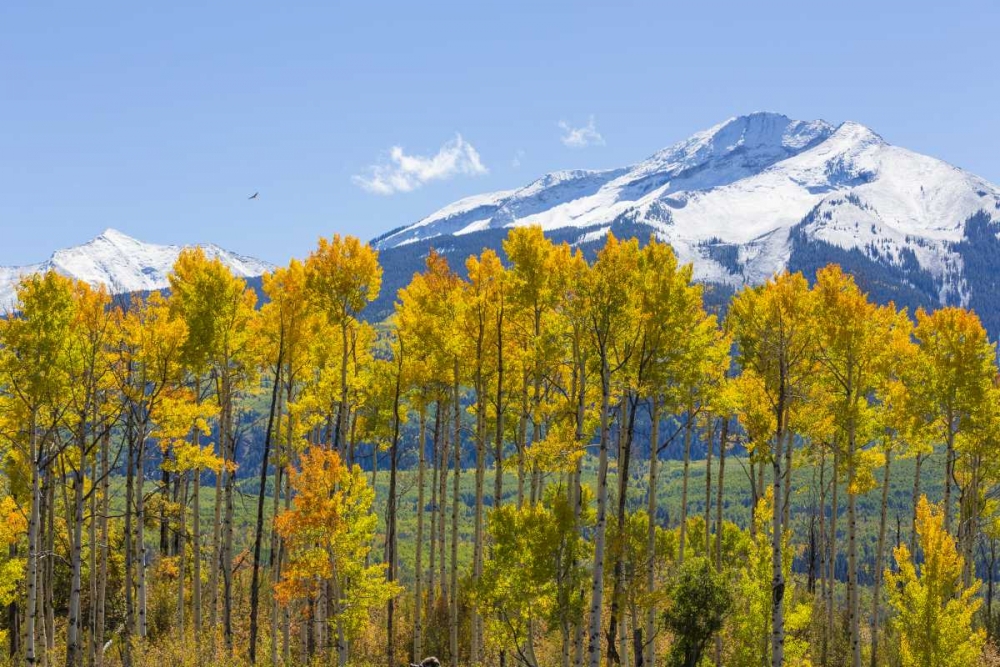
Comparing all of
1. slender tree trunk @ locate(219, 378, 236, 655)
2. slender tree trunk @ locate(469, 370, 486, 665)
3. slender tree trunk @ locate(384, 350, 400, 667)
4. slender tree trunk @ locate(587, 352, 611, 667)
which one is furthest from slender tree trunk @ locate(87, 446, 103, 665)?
slender tree trunk @ locate(587, 352, 611, 667)

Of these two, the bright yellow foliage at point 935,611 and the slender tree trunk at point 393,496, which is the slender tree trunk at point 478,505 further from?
the bright yellow foliage at point 935,611

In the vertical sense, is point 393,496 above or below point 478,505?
below

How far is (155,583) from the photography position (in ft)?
114

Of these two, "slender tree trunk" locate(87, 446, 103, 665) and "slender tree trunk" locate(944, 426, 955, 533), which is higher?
"slender tree trunk" locate(944, 426, 955, 533)

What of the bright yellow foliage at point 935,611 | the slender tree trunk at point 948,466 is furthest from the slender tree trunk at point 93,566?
the slender tree trunk at point 948,466

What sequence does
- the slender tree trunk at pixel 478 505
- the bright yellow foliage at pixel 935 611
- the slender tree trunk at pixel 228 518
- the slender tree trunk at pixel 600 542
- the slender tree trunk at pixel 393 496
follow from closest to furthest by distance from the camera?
the slender tree trunk at pixel 600 542 < the slender tree trunk at pixel 478 505 < the slender tree trunk at pixel 228 518 < the bright yellow foliage at pixel 935 611 < the slender tree trunk at pixel 393 496

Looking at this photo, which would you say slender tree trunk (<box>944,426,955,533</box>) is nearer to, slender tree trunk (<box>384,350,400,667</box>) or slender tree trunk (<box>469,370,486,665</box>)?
slender tree trunk (<box>469,370,486,665</box>)

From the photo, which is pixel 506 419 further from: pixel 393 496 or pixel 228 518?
pixel 228 518

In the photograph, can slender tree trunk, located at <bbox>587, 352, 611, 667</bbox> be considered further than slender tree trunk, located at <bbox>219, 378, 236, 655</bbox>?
No

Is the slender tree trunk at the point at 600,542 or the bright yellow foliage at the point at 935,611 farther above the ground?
the slender tree trunk at the point at 600,542

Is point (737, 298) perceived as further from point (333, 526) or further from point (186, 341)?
point (186, 341)

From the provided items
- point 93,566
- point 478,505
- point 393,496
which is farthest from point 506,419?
point 93,566

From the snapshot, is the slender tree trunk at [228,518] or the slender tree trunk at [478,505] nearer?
the slender tree trunk at [478,505]

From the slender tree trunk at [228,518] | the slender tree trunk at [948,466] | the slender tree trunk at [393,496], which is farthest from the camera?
the slender tree trunk at [393,496]
